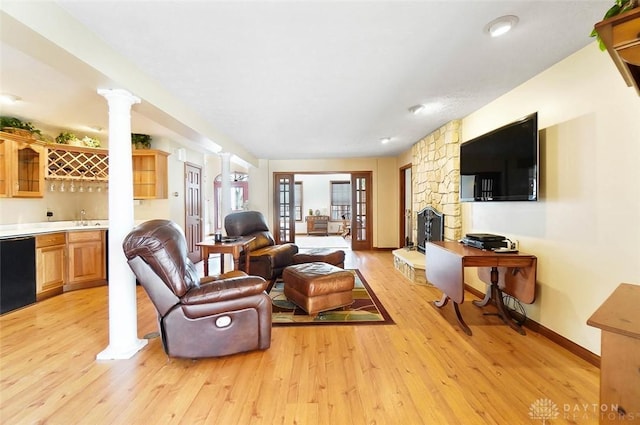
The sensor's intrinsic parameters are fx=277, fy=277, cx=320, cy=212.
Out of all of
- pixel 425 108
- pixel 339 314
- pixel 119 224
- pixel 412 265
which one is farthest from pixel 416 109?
pixel 119 224

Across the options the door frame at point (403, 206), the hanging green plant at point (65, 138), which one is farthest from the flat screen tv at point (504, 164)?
the hanging green plant at point (65, 138)

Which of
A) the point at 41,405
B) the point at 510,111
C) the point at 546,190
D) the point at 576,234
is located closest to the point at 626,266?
the point at 576,234

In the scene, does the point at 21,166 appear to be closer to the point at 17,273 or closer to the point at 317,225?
the point at 17,273

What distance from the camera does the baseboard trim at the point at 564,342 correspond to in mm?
1969

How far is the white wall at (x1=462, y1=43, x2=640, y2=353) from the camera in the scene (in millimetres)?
1779

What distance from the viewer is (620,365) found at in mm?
987

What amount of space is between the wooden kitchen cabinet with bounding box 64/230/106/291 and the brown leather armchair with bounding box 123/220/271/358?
260 centimetres

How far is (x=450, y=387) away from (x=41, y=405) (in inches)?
Result: 96.1

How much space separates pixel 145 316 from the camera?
288cm

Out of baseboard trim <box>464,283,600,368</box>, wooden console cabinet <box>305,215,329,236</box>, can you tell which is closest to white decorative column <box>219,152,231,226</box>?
baseboard trim <box>464,283,600,368</box>

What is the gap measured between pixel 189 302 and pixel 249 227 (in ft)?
8.40

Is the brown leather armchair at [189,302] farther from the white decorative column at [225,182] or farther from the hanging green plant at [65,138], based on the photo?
the hanging green plant at [65,138]

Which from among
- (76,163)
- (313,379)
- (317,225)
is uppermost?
(76,163)

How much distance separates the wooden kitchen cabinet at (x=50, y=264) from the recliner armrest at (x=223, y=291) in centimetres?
274
